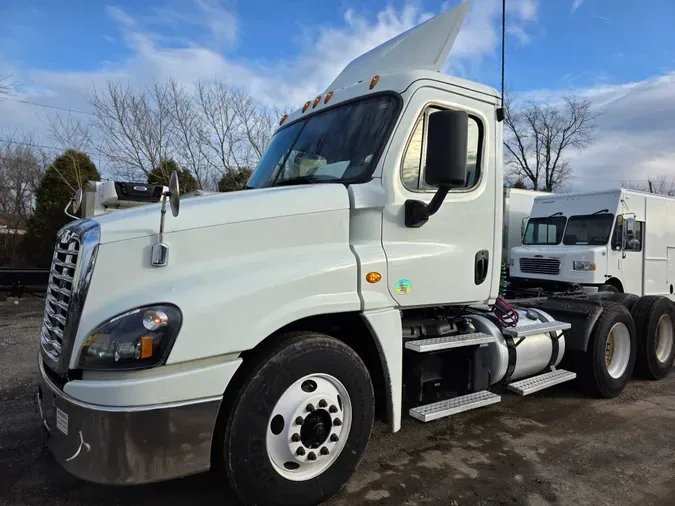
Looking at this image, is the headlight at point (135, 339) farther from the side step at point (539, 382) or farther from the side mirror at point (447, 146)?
the side step at point (539, 382)

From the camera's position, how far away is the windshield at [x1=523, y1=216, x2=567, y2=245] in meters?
11.6

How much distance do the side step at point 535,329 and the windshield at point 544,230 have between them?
707 centimetres

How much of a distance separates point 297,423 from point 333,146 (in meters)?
1.98

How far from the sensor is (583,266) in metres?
10.3

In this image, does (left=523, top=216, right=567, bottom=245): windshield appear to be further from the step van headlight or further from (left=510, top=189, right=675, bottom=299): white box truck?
the step van headlight

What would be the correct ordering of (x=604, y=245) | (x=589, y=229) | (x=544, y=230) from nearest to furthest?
1. (x=604, y=245)
2. (x=589, y=229)
3. (x=544, y=230)

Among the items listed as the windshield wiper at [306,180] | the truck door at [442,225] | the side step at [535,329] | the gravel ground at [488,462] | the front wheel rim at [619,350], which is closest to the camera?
the gravel ground at [488,462]

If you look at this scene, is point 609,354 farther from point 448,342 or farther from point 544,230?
point 544,230

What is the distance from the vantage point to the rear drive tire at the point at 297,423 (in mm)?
2686

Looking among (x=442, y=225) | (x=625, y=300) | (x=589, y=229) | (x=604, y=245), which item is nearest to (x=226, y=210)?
(x=442, y=225)

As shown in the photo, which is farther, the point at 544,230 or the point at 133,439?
the point at 544,230

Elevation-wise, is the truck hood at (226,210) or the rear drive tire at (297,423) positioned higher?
the truck hood at (226,210)

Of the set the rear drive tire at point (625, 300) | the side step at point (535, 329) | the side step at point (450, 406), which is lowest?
the side step at point (450, 406)

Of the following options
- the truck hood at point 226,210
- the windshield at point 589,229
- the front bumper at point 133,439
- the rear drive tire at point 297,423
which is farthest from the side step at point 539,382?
the windshield at point 589,229
